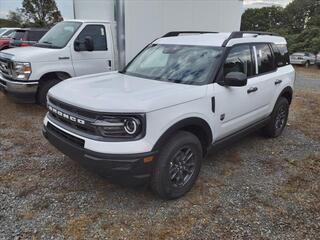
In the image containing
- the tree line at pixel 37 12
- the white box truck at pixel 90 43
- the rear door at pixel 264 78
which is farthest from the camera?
the tree line at pixel 37 12

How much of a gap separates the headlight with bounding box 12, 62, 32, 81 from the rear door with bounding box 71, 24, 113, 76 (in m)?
0.97

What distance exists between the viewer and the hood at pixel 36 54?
19.4 ft

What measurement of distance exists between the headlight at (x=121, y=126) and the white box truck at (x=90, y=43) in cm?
377

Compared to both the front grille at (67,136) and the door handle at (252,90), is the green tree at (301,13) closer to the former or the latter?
the door handle at (252,90)

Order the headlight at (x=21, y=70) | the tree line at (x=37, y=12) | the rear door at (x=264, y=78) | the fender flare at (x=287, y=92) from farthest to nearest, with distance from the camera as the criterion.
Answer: the tree line at (x=37, y=12) → the headlight at (x=21, y=70) → the fender flare at (x=287, y=92) → the rear door at (x=264, y=78)

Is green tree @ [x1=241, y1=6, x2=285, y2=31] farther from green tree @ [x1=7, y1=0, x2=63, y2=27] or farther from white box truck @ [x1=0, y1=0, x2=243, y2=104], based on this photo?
white box truck @ [x1=0, y1=0, x2=243, y2=104]

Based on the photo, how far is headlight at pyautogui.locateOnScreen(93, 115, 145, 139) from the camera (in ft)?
9.34

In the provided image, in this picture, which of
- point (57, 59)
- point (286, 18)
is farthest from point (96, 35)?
point (286, 18)

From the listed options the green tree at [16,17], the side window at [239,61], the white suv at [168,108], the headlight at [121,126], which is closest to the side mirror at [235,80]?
the white suv at [168,108]

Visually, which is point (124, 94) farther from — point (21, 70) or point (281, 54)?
point (21, 70)

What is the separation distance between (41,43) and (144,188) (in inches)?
188

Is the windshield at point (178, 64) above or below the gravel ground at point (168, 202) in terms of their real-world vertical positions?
above

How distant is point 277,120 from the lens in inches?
209

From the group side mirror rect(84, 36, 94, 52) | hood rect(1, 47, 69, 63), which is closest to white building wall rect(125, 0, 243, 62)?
side mirror rect(84, 36, 94, 52)
